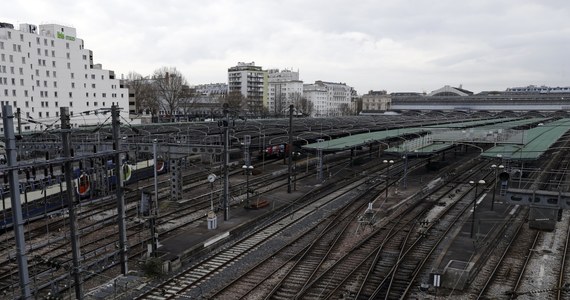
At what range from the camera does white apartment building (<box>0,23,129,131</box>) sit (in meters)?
63.0

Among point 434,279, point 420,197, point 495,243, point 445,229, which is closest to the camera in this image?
point 434,279

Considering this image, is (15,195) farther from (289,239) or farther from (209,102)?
(209,102)

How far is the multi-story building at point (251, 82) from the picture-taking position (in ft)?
486

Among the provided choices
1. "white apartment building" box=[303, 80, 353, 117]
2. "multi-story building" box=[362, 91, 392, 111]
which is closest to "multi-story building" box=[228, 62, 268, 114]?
"white apartment building" box=[303, 80, 353, 117]

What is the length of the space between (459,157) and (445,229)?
32.1 meters

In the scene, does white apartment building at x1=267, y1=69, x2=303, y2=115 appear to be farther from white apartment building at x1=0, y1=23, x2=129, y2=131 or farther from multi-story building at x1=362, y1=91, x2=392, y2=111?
white apartment building at x1=0, y1=23, x2=129, y2=131

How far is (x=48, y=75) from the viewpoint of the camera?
68.9m

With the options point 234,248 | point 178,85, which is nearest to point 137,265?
point 234,248

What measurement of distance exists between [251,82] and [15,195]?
14069cm

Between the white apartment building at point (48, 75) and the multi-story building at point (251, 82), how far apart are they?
71.4 metres

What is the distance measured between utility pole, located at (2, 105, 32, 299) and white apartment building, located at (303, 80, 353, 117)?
157944mm

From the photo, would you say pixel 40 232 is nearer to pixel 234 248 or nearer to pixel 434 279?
pixel 234 248

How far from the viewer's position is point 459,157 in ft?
169

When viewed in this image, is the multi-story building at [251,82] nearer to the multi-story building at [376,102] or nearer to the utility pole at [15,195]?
the multi-story building at [376,102]
